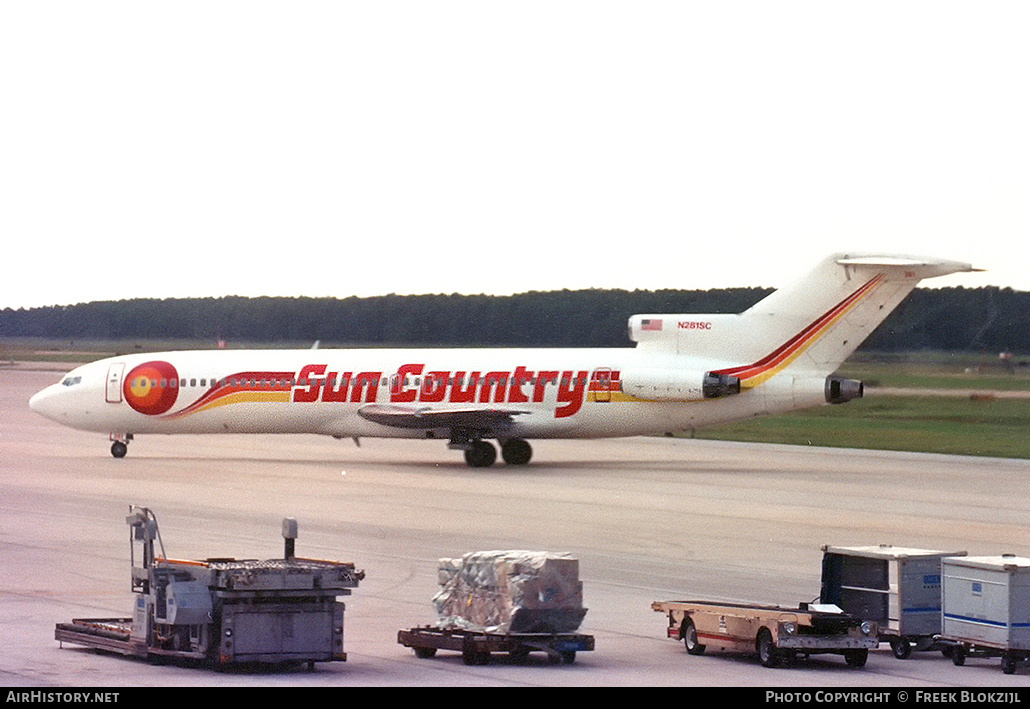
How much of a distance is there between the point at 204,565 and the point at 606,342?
4802 cm

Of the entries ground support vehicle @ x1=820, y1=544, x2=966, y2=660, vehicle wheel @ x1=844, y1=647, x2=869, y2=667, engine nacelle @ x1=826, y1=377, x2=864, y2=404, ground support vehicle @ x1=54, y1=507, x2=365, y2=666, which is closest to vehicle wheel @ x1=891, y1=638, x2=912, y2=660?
ground support vehicle @ x1=820, y1=544, x2=966, y2=660

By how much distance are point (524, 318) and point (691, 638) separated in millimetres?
45896

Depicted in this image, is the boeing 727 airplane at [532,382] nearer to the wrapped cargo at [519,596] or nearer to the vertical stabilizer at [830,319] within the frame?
the vertical stabilizer at [830,319]

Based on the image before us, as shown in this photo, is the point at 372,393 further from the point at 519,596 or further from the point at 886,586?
the point at 519,596

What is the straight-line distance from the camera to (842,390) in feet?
162

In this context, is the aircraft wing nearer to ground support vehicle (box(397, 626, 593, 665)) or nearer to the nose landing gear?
the nose landing gear

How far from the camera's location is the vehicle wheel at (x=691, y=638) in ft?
67.8

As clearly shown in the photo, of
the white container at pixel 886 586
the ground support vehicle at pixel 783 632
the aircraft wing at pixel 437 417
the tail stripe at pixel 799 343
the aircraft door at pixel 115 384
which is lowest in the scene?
the ground support vehicle at pixel 783 632

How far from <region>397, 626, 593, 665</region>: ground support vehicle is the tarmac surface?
18cm

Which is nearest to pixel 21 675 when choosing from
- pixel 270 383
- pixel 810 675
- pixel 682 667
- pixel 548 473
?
pixel 682 667

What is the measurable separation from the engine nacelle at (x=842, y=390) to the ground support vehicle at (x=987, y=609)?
94.2ft

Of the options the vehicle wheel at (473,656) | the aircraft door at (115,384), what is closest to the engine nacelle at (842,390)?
the aircraft door at (115,384)
